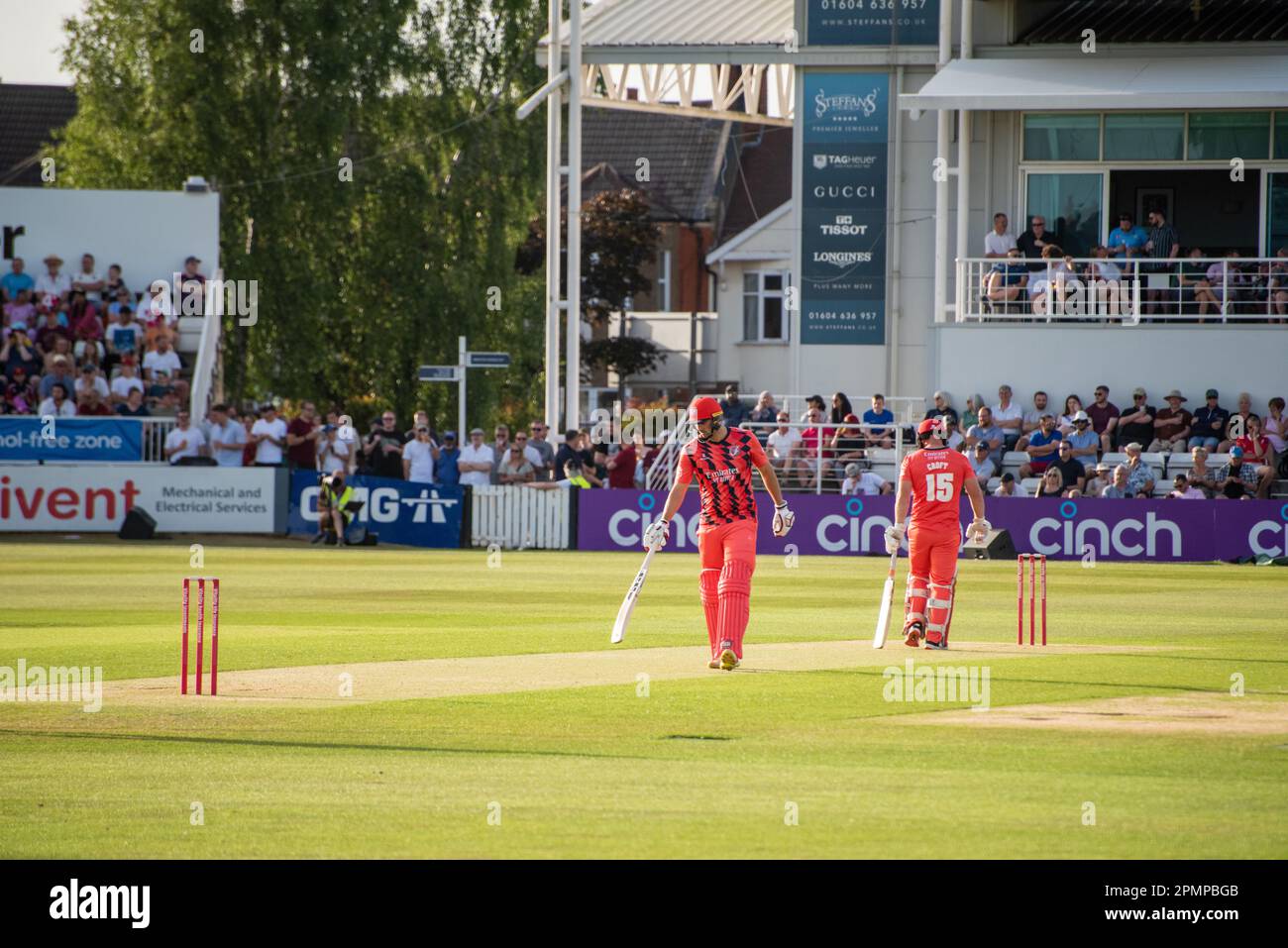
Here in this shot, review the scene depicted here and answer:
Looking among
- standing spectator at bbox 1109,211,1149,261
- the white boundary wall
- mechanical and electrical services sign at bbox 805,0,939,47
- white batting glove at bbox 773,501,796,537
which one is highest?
mechanical and electrical services sign at bbox 805,0,939,47

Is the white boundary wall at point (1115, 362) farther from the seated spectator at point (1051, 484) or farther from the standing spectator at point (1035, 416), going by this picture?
the seated spectator at point (1051, 484)

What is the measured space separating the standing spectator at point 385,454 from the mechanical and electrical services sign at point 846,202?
8987 mm

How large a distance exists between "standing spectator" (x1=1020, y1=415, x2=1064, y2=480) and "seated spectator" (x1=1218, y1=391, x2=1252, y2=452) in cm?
280

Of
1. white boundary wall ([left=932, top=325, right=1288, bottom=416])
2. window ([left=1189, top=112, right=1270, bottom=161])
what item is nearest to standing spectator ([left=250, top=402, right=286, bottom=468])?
white boundary wall ([left=932, top=325, right=1288, bottom=416])

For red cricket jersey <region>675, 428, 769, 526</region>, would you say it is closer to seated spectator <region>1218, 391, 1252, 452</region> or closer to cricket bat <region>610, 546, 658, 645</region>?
cricket bat <region>610, 546, 658, 645</region>

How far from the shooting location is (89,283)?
37.1 metres

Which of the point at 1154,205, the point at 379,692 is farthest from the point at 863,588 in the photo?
the point at 1154,205

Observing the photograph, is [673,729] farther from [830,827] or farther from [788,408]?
[788,408]

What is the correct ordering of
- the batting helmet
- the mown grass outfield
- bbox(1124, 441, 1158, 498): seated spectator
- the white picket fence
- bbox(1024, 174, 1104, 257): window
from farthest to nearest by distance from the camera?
bbox(1024, 174, 1104, 257): window, the white picket fence, bbox(1124, 441, 1158, 498): seated spectator, the batting helmet, the mown grass outfield

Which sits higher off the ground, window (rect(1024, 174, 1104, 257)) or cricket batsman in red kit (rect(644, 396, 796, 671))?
window (rect(1024, 174, 1104, 257))

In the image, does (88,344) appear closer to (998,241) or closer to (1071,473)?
(998,241)

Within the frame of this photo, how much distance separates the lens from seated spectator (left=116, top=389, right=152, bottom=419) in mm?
34188

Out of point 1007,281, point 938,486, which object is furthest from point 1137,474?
point 938,486

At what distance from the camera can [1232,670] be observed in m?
14.8
